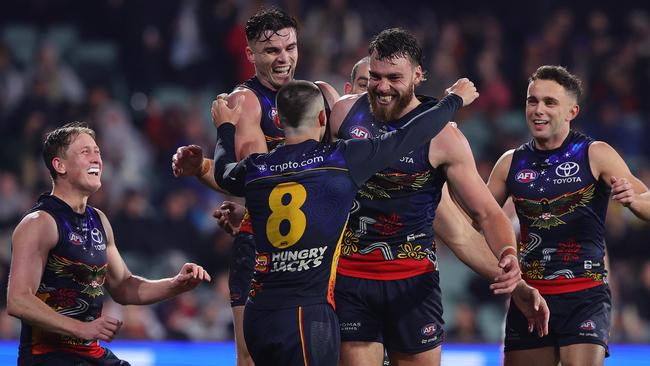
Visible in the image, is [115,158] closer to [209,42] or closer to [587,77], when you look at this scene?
[209,42]

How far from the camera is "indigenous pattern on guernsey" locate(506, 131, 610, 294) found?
19.3 feet

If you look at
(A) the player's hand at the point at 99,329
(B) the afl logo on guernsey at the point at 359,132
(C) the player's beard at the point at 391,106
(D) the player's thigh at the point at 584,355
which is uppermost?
(C) the player's beard at the point at 391,106

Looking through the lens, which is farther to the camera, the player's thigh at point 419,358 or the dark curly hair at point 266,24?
the dark curly hair at point 266,24

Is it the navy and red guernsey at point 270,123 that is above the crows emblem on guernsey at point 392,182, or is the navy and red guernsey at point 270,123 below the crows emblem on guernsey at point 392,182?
above

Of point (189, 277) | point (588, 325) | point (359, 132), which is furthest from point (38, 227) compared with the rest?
point (588, 325)

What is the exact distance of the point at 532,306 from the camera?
5469 mm

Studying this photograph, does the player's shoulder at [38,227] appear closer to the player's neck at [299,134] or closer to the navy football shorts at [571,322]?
the player's neck at [299,134]

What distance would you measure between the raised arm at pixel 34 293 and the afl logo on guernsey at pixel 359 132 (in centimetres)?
147

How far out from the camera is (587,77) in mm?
12516

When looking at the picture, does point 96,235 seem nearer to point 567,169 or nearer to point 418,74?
point 418,74

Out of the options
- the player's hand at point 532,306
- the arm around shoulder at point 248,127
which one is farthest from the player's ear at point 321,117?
the player's hand at point 532,306

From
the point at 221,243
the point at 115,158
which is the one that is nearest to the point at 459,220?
the point at 221,243

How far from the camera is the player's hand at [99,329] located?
17.0 feet

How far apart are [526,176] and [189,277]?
1964 millimetres
